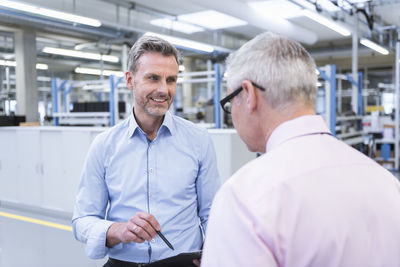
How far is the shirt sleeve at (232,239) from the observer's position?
0.61m

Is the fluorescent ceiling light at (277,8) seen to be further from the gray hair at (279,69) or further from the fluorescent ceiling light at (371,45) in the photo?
the gray hair at (279,69)

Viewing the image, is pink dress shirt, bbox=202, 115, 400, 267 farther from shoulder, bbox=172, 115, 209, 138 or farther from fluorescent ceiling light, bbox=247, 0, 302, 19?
fluorescent ceiling light, bbox=247, 0, 302, 19

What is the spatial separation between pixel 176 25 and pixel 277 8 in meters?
3.07

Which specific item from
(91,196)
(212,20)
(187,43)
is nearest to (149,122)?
(91,196)

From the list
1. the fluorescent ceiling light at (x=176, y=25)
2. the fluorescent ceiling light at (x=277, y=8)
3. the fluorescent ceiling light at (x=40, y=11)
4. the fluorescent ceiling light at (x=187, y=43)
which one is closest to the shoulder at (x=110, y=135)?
the fluorescent ceiling light at (x=40, y=11)

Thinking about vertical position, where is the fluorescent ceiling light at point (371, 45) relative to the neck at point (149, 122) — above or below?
above

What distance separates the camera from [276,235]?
0.62 metres

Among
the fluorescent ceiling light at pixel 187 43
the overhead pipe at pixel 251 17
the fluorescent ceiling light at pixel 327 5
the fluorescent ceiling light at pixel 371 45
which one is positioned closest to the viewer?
the fluorescent ceiling light at pixel 327 5

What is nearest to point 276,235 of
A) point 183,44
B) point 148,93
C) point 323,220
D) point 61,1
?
point 323,220

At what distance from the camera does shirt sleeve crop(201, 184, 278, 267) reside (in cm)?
61

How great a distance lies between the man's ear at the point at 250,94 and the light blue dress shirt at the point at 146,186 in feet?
2.34

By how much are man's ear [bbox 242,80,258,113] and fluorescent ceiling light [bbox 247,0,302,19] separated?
774cm

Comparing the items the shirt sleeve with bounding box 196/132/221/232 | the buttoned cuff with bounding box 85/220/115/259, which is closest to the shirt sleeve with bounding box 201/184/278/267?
the buttoned cuff with bounding box 85/220/115/259

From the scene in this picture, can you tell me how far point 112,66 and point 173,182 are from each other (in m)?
13.7
